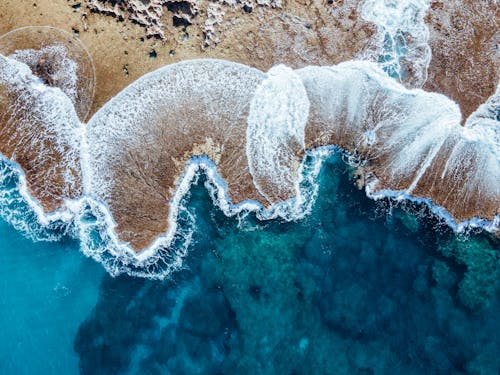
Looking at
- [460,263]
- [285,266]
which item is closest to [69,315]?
[285,266]

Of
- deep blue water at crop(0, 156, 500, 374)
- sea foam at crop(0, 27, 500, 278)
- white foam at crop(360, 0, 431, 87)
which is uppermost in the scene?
white foam at crop(360, 0, 431, 87)

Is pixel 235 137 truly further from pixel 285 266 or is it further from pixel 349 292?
pixel 349 292

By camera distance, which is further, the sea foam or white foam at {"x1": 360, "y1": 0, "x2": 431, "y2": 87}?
white foam at {"x1": 360, "y1": 0, "x2": 431, "y2": 87}

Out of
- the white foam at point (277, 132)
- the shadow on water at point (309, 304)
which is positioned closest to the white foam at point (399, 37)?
the white foam at point (277, 132)

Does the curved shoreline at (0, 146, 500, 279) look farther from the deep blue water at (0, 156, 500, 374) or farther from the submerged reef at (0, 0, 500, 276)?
the deep blue water at (0, 156, 500, 374)

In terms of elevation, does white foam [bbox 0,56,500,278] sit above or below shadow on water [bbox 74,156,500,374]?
above

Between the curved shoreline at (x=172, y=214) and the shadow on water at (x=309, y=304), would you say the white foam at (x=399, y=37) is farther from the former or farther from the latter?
the shadow on water at (x=309, y=304)

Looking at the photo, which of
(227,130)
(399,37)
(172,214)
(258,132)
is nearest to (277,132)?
(258,132)

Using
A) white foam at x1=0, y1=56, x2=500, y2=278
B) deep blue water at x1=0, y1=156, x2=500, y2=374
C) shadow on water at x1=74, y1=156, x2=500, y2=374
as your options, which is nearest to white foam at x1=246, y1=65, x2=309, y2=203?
white foam at x1=0, y1=56, x2=500, y2=278
